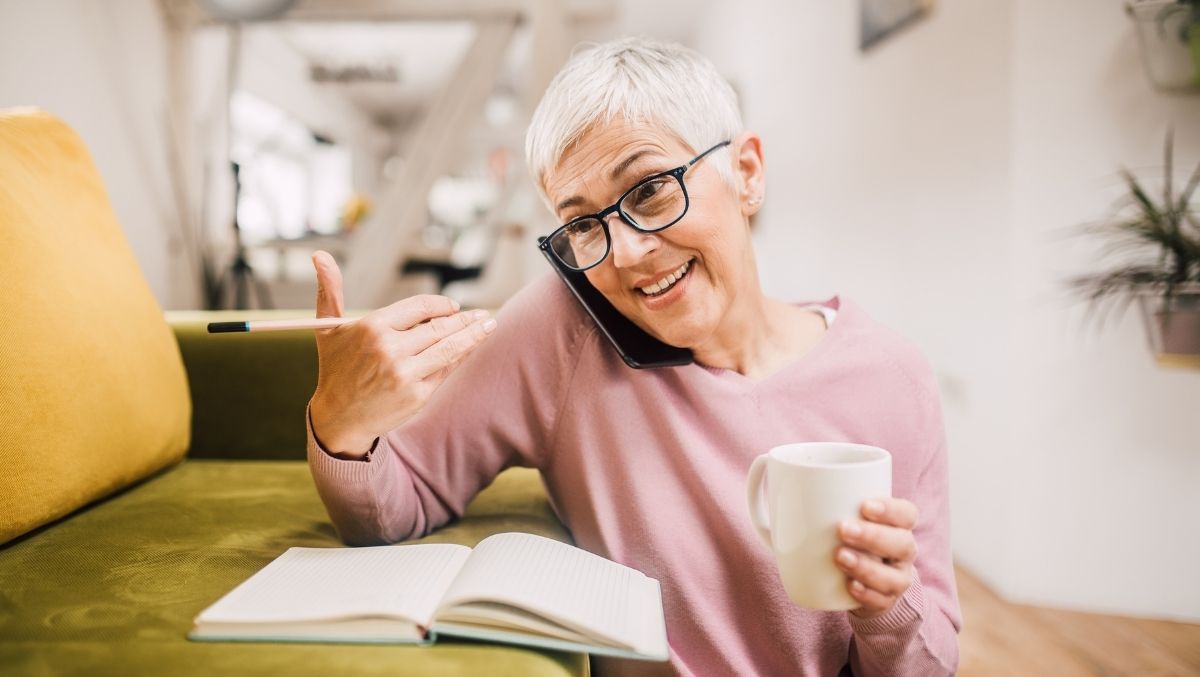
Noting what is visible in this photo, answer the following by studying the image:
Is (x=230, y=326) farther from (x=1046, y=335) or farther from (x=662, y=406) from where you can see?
(x=1046, y=335)

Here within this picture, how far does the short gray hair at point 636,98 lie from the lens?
883 millimetres

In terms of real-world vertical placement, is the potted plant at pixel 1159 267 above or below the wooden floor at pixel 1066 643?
above

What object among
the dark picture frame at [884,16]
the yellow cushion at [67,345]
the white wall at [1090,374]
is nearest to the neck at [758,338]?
the yellow cushion at [67,345]

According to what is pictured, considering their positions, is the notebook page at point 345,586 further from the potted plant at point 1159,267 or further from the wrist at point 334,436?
the potted plant at point 1159,267

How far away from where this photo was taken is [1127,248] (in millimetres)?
1928

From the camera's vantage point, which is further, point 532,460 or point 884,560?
point 532,460

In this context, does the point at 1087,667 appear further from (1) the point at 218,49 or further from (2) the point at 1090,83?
(1) the point at 218,49

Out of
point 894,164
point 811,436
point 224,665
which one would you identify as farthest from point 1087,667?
point 224,665

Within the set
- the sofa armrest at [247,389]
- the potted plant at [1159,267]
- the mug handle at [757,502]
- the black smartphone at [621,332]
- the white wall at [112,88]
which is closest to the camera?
the mug handle at [757,502]

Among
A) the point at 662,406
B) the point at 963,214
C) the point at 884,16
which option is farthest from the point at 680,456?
the point at 884,16

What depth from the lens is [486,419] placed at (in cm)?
94

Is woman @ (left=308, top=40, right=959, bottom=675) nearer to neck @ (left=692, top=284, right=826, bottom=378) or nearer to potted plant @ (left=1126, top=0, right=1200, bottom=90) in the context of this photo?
neck @ (left=692, top=284, right=826, bottom=378)

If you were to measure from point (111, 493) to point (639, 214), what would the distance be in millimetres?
858

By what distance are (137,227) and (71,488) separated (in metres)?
3.37
